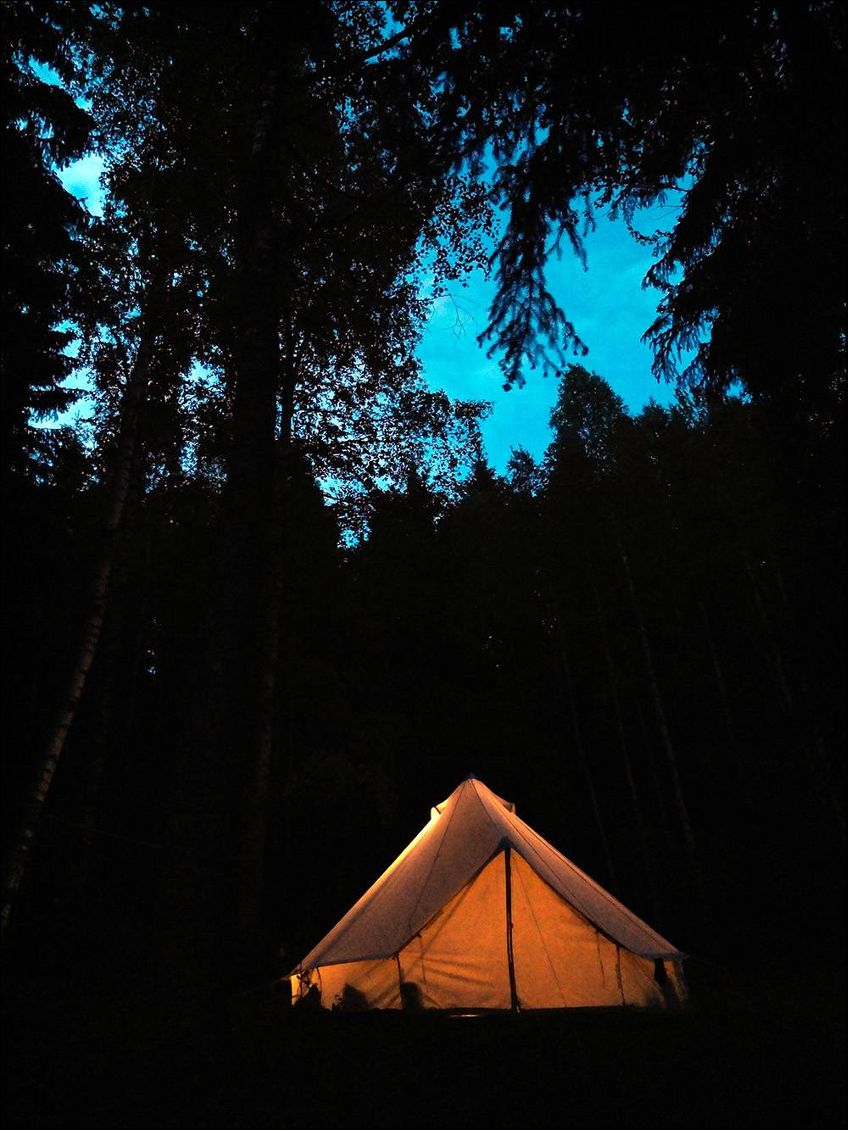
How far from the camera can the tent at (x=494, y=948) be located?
5.59 metres

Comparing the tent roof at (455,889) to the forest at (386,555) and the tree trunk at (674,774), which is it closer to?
the forest at (386,555)

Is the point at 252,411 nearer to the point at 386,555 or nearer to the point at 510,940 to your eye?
the point at 510,940

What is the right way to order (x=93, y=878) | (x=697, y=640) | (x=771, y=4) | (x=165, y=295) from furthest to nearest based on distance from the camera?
(x=697, y=640) < (x=93, y=878) < (x=165, y=295) < (x=771, y=4)

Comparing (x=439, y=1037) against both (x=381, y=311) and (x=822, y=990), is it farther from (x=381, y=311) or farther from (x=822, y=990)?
Answer: (x=381, y=311)

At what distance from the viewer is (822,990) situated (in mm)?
7637

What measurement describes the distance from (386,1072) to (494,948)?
2.66 meters

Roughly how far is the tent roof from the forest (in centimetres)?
80

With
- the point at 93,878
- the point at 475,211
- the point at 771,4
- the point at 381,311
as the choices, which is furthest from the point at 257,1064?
the point at 93,878

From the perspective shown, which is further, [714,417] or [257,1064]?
[714,417]

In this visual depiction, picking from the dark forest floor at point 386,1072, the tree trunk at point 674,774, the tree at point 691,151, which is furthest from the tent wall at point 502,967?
the tree trunk at point 674,774

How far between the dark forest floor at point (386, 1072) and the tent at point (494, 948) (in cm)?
82

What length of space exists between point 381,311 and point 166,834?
7378 mm

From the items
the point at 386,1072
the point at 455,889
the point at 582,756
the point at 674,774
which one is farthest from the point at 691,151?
the point at 582,756

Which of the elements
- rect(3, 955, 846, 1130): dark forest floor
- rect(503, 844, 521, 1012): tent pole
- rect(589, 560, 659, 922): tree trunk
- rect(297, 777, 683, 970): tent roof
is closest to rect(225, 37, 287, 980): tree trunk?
rect(3, 955, 846, 1130): dark forest floor
